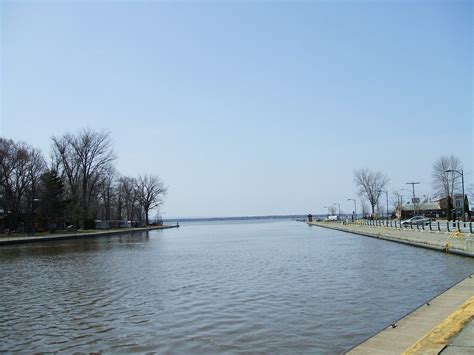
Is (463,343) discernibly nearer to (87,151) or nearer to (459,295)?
(459,295)

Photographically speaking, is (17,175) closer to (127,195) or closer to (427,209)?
(127,195)

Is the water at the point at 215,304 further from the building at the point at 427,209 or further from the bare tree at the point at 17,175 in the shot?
the building at the point at 427,209

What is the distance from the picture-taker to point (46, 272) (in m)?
25.8

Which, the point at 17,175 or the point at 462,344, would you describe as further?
the point at 17,175

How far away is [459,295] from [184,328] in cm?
778

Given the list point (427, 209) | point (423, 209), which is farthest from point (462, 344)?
point (423, 209)

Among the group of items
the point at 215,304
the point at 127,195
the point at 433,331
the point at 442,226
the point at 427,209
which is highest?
the point at 127,195

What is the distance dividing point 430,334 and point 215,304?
25.7 feet

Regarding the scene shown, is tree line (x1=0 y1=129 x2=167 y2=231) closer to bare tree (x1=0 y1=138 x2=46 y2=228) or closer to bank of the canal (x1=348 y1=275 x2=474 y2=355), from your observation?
bare tree (x1=0 y1=138 x2=46 y2=228)

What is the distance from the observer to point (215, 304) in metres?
15.5

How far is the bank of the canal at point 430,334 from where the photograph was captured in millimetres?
8117

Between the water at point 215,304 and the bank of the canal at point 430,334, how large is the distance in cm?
85

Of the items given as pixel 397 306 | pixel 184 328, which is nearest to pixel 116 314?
pixel 184 328

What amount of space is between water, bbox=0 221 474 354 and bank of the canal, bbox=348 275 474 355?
2.78ft
